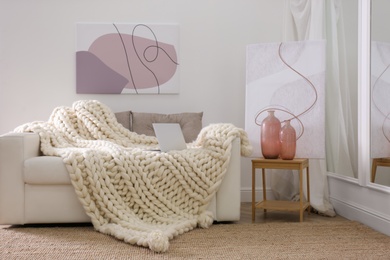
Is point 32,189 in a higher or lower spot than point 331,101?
lower

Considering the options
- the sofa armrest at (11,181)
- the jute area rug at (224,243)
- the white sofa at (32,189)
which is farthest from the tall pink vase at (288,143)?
the sofa armrest at (11,181)

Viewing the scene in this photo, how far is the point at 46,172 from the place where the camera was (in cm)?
268

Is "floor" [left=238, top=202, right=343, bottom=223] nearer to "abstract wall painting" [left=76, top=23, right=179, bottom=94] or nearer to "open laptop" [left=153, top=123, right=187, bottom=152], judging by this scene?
"open laptop" [left=153, top=123, right=187, bottom=152]

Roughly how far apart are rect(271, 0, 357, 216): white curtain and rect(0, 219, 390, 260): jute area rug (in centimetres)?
57

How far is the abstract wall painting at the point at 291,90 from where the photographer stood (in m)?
3.23

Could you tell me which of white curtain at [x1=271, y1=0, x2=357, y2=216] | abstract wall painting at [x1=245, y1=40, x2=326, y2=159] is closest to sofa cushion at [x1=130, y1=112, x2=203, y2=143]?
abstract wall painting at [x1=245, y1=40, x2=326, y2=159]

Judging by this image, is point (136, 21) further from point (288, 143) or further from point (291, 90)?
point (288, 143)

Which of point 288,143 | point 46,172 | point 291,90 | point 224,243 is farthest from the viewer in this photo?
point 291,90

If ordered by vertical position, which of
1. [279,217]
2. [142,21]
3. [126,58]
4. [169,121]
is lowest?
[279,217]

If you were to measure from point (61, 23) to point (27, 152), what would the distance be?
1632 millimetres

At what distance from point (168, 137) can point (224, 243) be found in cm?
84


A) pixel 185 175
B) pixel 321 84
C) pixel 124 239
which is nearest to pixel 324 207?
pixel 321 84

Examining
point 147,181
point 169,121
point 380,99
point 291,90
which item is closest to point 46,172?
point 147,181

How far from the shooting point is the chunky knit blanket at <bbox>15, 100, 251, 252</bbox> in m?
2.61
